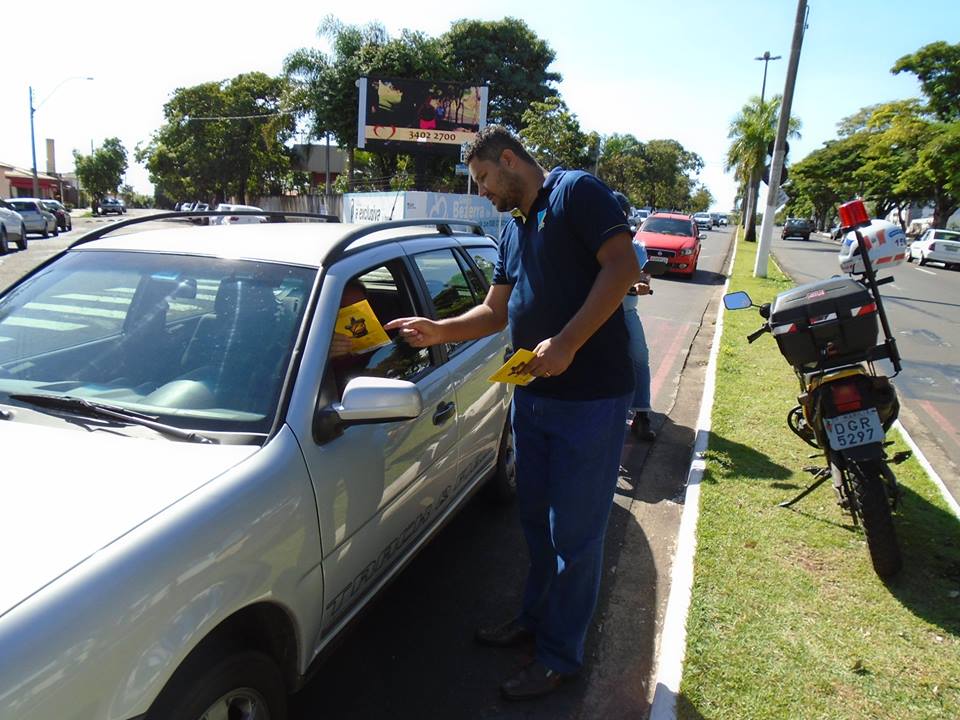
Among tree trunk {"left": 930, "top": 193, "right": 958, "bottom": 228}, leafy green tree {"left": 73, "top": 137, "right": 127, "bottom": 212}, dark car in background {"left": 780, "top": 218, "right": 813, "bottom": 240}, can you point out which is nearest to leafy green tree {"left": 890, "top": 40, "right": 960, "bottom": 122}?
tree trunk {"left": 930, "top": 193, "right": 958, "bottom": 228}

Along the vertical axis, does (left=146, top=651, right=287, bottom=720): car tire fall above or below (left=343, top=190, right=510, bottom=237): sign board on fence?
below

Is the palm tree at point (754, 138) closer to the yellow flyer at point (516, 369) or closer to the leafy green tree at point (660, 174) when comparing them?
the leafy green tree at point (660, 174)

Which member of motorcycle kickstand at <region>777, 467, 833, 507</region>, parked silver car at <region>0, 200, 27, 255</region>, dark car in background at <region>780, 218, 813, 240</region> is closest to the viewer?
motorcycle kickstand at <region>777, 467, 833, 507</region>

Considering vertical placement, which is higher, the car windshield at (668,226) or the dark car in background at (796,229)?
the dark car in background at (796,229)

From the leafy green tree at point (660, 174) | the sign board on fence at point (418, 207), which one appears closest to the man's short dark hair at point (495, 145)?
the sign board on fence at point (418, 207)

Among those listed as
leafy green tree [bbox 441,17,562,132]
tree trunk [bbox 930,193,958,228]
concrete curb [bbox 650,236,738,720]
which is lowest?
concrete curb [bbox 650,236,738,720]

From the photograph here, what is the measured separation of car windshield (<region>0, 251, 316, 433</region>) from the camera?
2176 mm

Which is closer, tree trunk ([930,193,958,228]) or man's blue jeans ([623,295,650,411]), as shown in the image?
man's blue jeans ([623,295,650,411])

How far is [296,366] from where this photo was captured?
220 centimetres

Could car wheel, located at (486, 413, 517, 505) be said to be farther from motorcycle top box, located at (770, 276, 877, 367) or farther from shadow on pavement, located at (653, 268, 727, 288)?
shadow on pavement, located at (653, 268, 727, 288)

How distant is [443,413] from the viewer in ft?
9.70

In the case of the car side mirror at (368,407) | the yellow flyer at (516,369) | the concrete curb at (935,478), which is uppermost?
the yellow flyer at (516,369)

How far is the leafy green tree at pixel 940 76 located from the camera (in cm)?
3994

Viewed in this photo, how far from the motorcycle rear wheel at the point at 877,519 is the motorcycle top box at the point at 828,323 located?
2.03 ft
